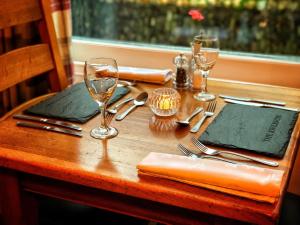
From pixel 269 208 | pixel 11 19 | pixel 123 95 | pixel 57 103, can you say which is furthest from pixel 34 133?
pixel 269 208

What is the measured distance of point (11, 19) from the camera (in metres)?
1.40

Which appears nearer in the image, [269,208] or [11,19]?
[269,208]

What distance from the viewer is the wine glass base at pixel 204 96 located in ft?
→ 4.42

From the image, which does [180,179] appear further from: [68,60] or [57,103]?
[68,60]

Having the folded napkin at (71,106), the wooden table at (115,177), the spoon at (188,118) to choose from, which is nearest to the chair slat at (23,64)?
the folded napkin at (71,106)

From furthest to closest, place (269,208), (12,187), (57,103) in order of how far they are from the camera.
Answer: (57,103)
(12,187)
(269,208)

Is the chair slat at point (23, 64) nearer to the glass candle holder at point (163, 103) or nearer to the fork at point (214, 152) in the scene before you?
the glass candle holder at point (163, 103)

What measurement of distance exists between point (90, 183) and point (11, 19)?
79 cm

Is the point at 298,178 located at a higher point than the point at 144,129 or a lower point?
lower

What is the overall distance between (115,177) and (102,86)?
0.31 metres

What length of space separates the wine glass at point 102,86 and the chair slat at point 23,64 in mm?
391

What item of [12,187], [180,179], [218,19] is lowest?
[12,187]

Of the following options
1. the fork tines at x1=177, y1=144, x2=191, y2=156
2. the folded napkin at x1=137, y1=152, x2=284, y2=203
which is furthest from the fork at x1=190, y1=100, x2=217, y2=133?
the folded napkin at x1=137, y1=152, x2=284, y2=203

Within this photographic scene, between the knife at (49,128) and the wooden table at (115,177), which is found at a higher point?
the knife at (49,128)
